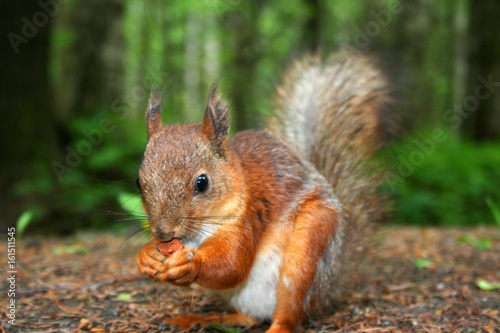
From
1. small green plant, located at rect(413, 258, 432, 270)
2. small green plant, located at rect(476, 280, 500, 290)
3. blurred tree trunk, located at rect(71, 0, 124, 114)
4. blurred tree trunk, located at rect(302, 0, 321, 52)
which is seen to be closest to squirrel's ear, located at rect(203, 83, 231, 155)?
small green plant, located at rect(476, 280, 500, 290)

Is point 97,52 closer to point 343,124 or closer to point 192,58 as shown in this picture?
point 343,124

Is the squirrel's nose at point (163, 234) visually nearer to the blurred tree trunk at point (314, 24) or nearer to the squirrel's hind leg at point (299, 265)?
the squirrel's hind leg at point (299, 265)

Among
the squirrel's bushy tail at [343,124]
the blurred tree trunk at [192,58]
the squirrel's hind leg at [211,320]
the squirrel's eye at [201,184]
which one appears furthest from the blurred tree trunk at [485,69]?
the blurred tree trunk at [192,58]

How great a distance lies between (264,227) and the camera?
7.96 feet

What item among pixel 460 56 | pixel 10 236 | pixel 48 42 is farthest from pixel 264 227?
pixel 460 56

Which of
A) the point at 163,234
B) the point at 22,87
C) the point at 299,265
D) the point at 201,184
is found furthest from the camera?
the point at 22,87

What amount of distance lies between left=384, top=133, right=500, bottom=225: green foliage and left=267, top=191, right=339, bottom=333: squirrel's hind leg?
5189 millimetres

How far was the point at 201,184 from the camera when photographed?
2.18m

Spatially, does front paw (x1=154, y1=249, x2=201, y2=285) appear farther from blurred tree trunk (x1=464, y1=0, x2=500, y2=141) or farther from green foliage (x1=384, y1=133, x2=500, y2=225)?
blurred tree trunk (x1=464, y1=0, x2=500, y2=141)

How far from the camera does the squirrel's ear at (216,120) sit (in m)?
2.40

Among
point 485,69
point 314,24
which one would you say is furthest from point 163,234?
point 314,24

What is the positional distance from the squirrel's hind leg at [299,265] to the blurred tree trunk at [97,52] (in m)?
7.04

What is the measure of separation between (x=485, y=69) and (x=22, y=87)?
778 centimetres

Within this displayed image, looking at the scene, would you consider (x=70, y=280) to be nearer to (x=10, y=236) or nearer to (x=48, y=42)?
(x=10, y=236)
